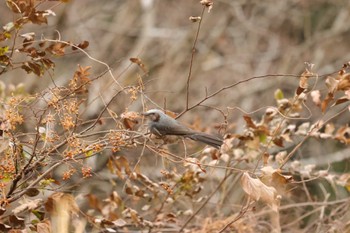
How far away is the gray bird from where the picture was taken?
2535mm

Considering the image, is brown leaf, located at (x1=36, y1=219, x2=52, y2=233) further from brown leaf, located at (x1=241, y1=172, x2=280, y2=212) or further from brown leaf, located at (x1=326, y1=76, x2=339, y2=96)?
brown leaf, located at (x1=326, y1=76, x2=339, y2=96)

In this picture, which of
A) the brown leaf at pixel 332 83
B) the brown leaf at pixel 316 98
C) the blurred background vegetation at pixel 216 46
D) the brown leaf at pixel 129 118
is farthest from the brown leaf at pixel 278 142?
the blurred background vegetation at pixel 216 46

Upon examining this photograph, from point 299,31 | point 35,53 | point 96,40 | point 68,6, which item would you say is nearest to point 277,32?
point 299,31

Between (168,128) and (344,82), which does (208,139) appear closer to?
(168,128)

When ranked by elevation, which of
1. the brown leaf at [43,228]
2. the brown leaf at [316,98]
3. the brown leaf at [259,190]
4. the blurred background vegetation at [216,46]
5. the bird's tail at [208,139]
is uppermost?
the brown leaf at [316,98]

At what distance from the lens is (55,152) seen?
8.05 ft

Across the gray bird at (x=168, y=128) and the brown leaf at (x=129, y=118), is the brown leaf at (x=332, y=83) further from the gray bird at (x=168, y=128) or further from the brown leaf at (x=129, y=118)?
the brown leaf at (x=129, y=118)

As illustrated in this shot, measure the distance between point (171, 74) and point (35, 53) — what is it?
5668 millimetres

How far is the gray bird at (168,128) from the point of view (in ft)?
8.32

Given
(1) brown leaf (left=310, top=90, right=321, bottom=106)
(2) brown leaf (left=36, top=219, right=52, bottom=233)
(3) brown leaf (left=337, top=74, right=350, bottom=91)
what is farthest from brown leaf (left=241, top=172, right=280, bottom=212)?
(1) brown leaf (left=310, top=90, right=321, bottom=106)

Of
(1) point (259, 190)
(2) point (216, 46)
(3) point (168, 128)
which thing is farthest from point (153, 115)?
(2) point (216, 46)

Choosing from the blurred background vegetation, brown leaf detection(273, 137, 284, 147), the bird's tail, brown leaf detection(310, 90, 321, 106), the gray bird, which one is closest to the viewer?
the gray bird

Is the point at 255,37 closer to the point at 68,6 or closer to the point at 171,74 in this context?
the point at 171,74

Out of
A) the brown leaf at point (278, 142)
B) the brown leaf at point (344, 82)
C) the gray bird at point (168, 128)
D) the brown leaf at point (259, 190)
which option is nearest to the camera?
the brown leaf at point (259, 190)
